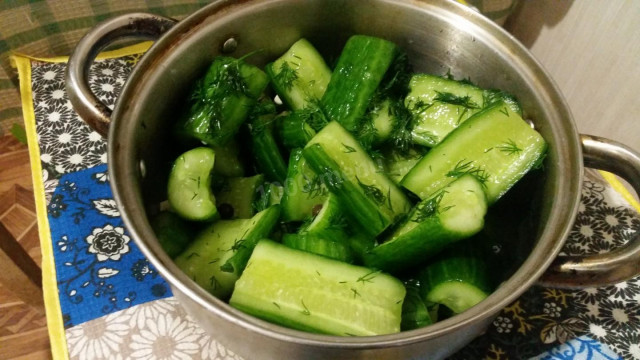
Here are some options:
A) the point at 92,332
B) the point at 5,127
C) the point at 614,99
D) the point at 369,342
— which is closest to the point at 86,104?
the point at 92,332

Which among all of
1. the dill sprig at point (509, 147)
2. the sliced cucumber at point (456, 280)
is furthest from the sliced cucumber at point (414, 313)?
the dill sprig at point (509, 147)

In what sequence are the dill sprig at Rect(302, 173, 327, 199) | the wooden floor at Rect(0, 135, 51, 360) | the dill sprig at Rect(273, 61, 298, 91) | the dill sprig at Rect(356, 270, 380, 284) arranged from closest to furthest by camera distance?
the dill sprig at Rect(356, 270, 380, 284)
the dill sprig at Rect(302, 173, 327, 199)
the dill sprig at Rect(273, 61, 298, 91)
the wooden floor at Rect(0, 135, 51, 360)

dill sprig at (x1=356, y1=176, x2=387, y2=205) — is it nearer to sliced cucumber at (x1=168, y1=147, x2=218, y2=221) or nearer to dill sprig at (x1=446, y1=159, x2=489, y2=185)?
dill sprig at (x1=446, y1=159, x2=489, y2=185)

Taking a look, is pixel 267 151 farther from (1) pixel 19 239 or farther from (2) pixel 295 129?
(1) pixel 19 239

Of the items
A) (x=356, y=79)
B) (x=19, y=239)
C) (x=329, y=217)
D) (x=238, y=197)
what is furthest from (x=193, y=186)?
(x=19, y=239)

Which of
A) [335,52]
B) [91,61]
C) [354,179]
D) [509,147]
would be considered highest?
[91,61]

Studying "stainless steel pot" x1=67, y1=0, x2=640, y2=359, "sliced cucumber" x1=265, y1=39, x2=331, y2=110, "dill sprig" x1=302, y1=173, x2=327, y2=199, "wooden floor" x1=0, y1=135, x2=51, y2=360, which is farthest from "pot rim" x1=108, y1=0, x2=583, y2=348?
"wooden floor" x1=0, y1=135, x2=51, y2=360
